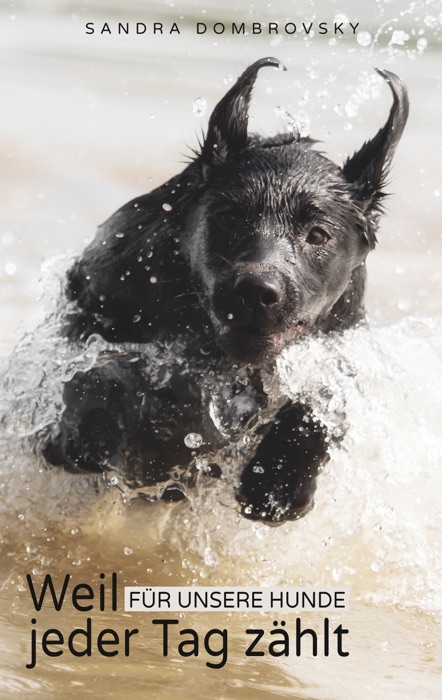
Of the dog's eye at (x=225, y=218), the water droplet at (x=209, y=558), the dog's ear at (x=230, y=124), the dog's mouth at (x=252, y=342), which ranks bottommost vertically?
the water droplet at (x=209, y=558)

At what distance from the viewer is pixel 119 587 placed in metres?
3.54

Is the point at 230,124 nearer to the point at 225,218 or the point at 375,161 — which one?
the point at 225,218

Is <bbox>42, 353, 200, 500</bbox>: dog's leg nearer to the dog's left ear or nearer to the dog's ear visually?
the dog's ear

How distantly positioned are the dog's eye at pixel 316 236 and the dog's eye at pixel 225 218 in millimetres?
261

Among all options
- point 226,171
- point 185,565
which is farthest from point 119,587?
point 226,171

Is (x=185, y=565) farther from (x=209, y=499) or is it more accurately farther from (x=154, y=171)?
(x=154, y=171)

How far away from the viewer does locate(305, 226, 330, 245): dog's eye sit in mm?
3500

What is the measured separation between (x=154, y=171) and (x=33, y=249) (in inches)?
75.2

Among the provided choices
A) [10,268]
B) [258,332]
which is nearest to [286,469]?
[258,332]

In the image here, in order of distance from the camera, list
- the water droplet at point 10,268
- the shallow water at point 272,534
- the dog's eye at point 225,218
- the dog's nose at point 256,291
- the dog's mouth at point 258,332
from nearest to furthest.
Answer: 1. the shallow water at point 272,534
2. the dog's nose at point 256,291
3. the dog's mouth at point 258,332
4. the dog's eye at point 225,218
5. the water droplet at point 10,268

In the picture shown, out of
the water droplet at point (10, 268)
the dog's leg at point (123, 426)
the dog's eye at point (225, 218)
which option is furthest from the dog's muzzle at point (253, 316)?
the water droplet at point (10, 268)

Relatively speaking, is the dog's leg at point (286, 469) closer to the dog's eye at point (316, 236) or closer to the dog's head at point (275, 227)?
the dog's head at point (275, 227)

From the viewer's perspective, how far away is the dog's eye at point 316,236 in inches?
138

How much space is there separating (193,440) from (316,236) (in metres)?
0.83
